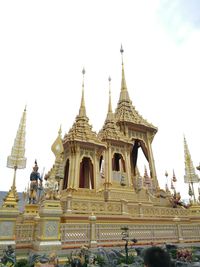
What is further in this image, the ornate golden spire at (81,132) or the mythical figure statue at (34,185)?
the ornate golden spire at (81,132)

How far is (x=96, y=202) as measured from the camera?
13.6 metres

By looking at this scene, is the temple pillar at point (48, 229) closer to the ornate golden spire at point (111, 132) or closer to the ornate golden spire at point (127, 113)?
the ornate golden spire at point (111, 132)

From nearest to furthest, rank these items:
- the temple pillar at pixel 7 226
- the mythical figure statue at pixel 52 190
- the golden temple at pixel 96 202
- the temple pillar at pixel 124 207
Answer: the temple pillar at pixel 7 226
the golden temple at pixel 96 202
the mythical figure statue at pixel 52 190
the temple pillar at pixel 124 207

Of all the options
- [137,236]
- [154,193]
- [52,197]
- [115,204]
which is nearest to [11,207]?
[52,197]

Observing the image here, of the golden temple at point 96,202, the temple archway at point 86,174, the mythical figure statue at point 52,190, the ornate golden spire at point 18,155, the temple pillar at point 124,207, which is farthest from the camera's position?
the temple archway at point 86,174

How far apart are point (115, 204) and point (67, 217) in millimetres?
3357

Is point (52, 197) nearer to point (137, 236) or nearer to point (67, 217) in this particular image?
point (67, 217)

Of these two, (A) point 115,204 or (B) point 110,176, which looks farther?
(B) point 110,176

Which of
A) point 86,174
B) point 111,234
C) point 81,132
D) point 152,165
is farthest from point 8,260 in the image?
point 152,165

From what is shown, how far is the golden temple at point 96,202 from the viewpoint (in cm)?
825

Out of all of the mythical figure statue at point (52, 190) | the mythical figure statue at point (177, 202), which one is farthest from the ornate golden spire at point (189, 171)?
the mythical figure statue at point (52, 190)

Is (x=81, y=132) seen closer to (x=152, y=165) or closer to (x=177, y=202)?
(x=152, y=165)

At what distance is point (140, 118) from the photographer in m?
23.0

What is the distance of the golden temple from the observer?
825 centimetres
